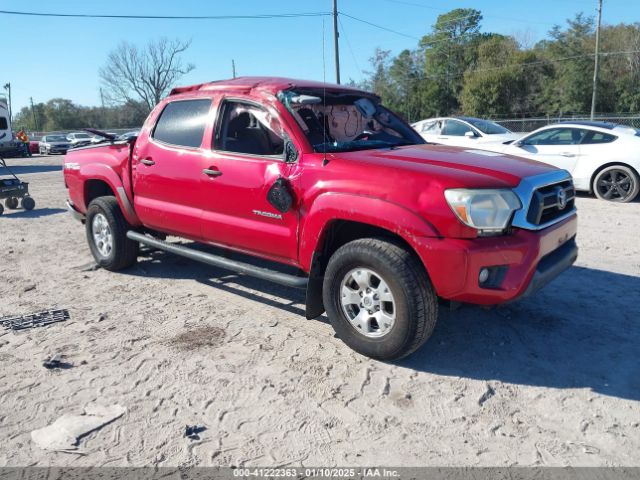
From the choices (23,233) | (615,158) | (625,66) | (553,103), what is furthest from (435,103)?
(23,233)

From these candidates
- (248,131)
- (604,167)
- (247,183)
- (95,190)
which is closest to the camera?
(247,183)

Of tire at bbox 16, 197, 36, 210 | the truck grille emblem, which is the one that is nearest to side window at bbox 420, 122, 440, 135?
tire at bbox 16, 197, 36, 210

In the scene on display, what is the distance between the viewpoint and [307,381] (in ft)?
12.0

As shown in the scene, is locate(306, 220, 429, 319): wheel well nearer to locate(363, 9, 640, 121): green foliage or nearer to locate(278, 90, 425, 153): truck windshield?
locate(278, 90, 425, 153): truck windshield

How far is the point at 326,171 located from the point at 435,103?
154ft

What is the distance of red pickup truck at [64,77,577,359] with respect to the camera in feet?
11.3

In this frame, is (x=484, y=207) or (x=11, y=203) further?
(x=11, y=203)

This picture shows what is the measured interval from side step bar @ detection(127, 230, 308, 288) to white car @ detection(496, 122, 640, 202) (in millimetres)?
7746

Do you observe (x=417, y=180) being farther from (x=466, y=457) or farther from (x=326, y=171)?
(x=466, y=457)

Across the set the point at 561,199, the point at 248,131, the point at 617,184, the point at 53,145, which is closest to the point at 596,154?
the point at 617,184

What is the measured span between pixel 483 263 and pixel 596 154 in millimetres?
7934

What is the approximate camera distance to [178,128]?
5.10 m

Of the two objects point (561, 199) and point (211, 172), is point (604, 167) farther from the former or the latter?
point (211, 172)

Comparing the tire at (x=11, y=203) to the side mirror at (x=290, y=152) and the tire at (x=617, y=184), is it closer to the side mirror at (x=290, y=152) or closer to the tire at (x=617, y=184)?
the side mirror at (x=290, y=152)
